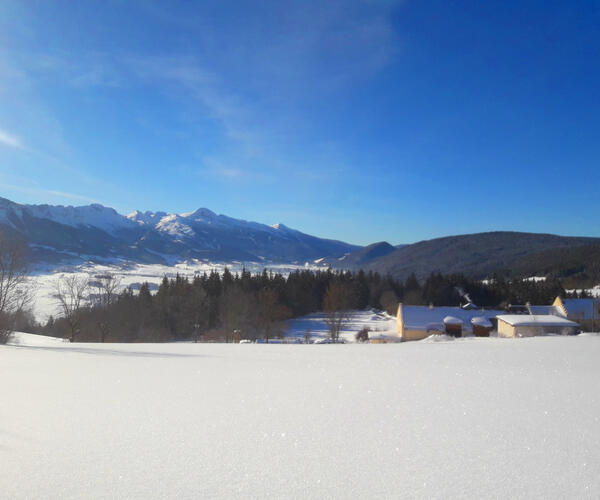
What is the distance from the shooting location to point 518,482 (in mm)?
3551

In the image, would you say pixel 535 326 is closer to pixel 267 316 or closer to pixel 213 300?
pixel 267 316

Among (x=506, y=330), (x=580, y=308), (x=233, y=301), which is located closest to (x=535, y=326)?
(x=506, y=330)

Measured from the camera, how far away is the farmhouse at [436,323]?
44938mm

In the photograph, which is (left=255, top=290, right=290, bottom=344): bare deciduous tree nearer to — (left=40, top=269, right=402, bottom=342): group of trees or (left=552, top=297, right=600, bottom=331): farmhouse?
(left=40, top=269, right=402, bottom=342): group of trees

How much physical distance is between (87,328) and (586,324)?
57.3 metres

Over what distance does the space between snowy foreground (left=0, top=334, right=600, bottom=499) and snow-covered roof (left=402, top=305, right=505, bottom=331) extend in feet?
129

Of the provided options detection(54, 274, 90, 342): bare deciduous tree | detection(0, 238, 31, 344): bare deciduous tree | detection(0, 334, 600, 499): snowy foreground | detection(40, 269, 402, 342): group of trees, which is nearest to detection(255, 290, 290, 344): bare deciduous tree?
detection(40, 269, 402, 342): group of trees

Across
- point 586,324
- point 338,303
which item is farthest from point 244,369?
point 338,303

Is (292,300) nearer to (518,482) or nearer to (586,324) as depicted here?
(586,324)

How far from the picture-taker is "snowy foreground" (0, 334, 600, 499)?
3490mm

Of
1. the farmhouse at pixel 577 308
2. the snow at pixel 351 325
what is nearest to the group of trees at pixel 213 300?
the snow at pixel 351 325

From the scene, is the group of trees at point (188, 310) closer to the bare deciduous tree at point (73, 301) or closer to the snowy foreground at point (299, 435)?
the bare deciduous tree at point (73, 301)

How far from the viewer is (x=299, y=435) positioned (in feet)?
15.0

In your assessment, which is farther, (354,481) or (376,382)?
(376,382)
